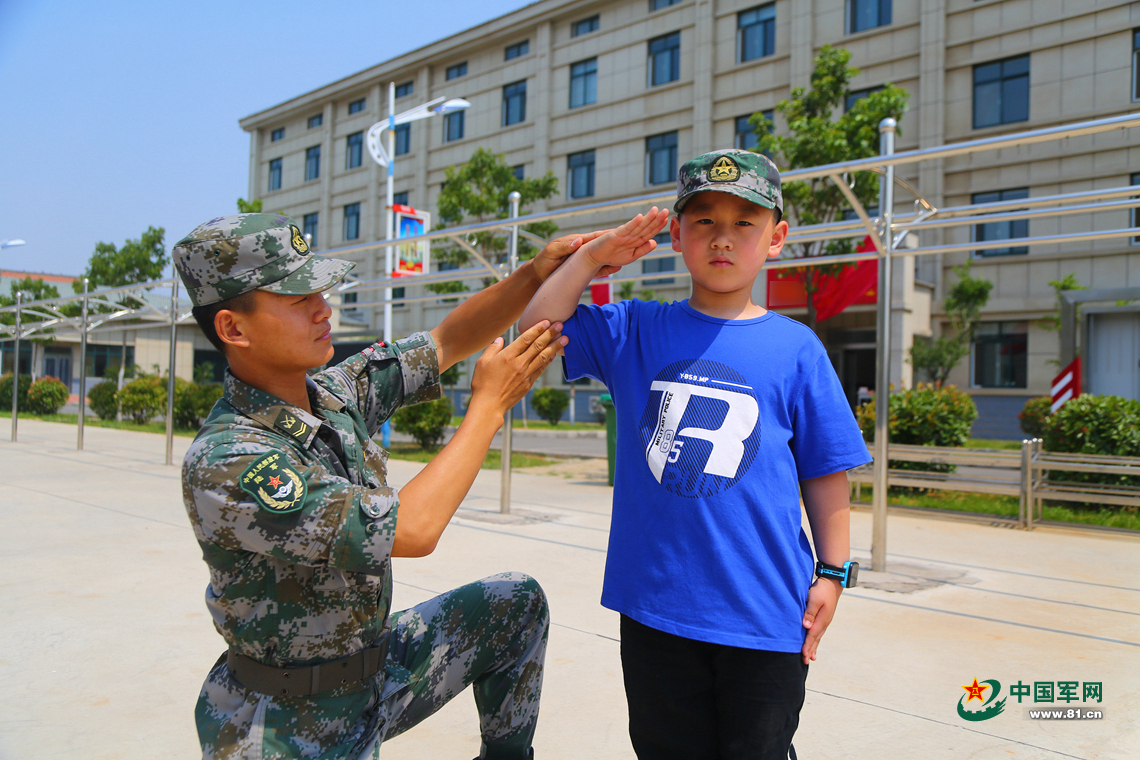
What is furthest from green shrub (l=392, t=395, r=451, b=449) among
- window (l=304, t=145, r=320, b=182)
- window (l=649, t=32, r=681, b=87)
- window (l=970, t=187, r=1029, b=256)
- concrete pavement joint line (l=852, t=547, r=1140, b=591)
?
window (l=304, t=145, r=320, b=182)

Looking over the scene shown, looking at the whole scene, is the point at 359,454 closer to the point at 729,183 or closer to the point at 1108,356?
the point at 729,183

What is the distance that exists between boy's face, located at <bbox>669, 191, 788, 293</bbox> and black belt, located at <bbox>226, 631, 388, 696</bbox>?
3.68 feet

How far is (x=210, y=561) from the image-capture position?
5.01 feet

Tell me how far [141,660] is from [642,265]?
2025 cm

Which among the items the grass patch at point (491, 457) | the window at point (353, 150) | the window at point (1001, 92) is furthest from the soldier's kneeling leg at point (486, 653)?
the window at point (353, 150)

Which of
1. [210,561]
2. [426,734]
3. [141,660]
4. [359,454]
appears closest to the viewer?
[210,561]

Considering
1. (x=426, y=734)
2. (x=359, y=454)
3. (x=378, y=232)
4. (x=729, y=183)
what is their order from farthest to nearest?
(x=378, y=232) < (x=426, y=734) < (x=359, y=454) < (x=729, y=183)

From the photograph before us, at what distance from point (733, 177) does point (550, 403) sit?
22509 millimetres

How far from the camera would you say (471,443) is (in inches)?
62.7

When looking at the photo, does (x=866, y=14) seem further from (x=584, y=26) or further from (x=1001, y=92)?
(x=584, y=26)

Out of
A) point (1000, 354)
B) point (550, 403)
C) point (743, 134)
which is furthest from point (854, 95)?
point (550, 403)

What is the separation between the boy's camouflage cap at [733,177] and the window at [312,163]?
1369 inches

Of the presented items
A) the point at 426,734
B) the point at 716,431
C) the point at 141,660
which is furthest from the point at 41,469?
the point at 716,431

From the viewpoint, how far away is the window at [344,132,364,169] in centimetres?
3173
